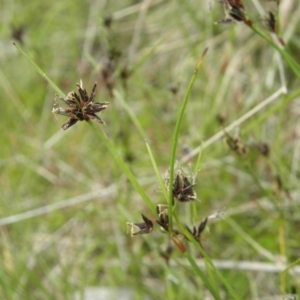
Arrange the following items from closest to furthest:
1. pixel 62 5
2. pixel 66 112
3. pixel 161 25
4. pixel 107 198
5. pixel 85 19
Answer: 1. pixel 66 112
2. pixel 107 198
3. pixel 161 25
4. pixel 62 5
5. pixel 85 19

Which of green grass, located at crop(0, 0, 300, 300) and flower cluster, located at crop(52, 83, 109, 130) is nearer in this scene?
flower cluster, located at crop(52, 83, 109, 130)

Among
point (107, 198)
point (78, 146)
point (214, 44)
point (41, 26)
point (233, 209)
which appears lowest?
point (233, 209)

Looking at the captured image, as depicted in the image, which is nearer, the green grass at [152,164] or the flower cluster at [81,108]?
the flower cluster at [81,108]

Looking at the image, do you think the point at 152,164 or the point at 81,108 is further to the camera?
the point at 152,164

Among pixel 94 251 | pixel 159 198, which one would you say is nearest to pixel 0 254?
pixel 94 251

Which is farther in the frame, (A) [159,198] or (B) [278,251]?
(A) [159,198]

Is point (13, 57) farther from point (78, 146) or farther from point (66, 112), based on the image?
point (66, 112)

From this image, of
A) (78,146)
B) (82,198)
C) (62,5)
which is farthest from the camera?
(62,5)

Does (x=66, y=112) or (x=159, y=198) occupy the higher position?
(x=159, y=198)
